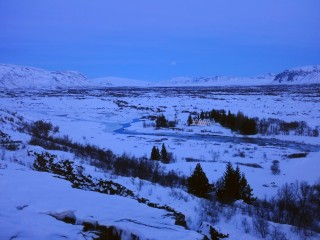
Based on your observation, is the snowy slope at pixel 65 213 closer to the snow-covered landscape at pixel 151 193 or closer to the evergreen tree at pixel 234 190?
the snow-covered landscape at pixel 151 193

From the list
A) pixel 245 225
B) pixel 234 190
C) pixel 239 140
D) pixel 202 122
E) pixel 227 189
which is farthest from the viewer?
pixel 202 122

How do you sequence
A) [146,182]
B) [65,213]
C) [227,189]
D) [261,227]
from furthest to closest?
[227,189], [146,182], [261,227], [65,213]

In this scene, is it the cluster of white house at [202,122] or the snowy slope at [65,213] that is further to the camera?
the cluster of white house at [202,122]

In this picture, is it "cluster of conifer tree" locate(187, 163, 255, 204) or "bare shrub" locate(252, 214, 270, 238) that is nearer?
"bare shrub" locate(252, 214, 270, 238)

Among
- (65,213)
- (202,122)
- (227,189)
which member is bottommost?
(227,189)

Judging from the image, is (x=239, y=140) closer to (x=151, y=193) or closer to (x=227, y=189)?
(x=227, y=189)

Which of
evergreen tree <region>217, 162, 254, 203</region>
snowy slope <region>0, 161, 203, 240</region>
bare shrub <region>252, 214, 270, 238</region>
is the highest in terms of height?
snowy slope <region>0, 161, 203, 240</region>

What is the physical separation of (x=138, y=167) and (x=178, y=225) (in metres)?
11.9

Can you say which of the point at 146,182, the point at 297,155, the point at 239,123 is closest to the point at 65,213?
the point at 146,182

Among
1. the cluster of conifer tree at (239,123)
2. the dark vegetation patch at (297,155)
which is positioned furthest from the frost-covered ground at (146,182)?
the cluster of conifer tree at (239,123)

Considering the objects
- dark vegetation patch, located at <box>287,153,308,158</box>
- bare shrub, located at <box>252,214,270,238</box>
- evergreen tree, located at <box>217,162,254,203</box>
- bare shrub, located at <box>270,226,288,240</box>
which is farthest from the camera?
dark vegetation patch, located at <box>287,153,308,158</box>

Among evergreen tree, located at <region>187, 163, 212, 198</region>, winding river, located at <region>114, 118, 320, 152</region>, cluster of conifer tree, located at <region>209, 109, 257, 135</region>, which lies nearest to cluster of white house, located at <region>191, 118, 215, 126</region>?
cluster of conifer tree, located at <region>209, 109, 257, 135</region>

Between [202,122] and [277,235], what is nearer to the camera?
[277,235]

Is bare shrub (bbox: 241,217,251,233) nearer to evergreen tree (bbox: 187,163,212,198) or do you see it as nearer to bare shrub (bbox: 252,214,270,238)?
bare shrub (bbox: 252,214,270,238)
